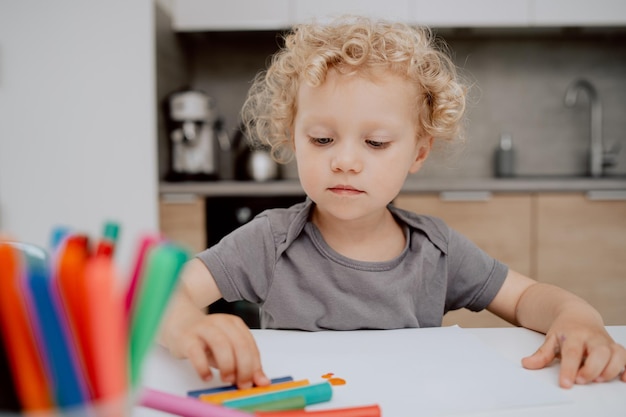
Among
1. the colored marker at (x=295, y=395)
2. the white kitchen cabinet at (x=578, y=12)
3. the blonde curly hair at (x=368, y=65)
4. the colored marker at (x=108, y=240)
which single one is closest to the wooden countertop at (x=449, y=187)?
the white kitchen cabinet at (x=578, y=12)

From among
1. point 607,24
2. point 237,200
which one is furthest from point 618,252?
point 237,200

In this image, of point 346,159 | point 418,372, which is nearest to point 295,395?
point 418,372

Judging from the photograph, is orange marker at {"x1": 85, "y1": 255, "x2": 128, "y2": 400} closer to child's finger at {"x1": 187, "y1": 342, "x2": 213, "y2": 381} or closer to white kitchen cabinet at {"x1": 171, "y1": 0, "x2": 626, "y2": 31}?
child's finger at {"x1": 187, "y1": 342, "x2": 213, "y2": 381}

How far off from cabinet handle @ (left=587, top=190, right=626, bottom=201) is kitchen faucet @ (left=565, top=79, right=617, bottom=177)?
0.47 metres

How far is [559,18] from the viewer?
2.54 metres

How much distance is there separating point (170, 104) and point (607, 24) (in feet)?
6.56

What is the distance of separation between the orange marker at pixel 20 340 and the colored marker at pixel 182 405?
15 cm

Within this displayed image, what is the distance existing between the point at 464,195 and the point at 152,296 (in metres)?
2.25

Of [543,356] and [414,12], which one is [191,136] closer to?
[414,12]

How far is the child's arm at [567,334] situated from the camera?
1.84 ft

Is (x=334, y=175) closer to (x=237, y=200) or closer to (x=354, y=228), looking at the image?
(x=354, y=228)

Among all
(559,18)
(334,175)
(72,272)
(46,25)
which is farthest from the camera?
(559,18)

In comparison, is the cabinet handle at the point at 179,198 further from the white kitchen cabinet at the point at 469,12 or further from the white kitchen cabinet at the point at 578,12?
the white kitchen cabinet at the point at 578,12

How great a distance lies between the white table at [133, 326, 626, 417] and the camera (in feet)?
1.58
